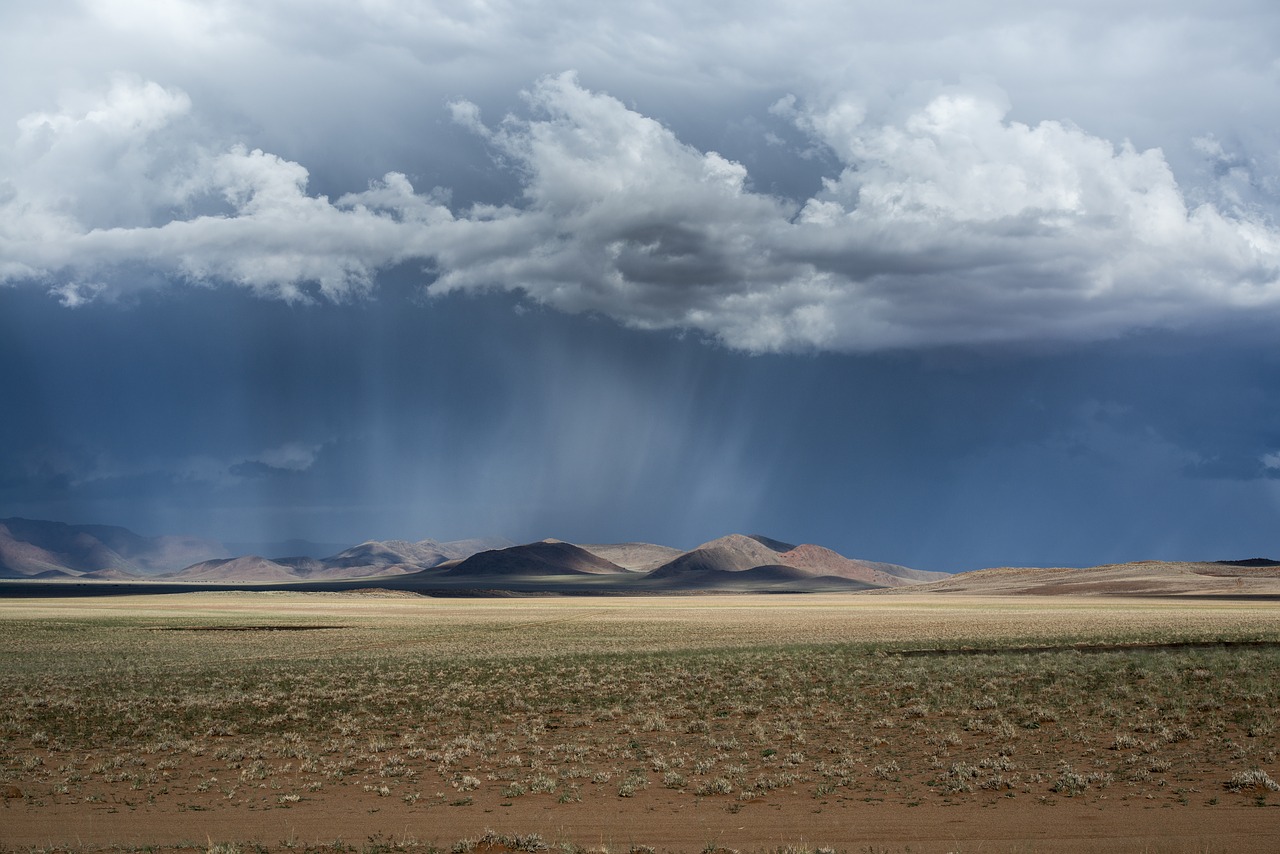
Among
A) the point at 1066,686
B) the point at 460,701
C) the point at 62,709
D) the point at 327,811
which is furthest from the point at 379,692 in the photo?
the point at 1066,686

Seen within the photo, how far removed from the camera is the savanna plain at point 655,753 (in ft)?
54.6

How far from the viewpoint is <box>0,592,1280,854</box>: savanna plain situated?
54.6ft

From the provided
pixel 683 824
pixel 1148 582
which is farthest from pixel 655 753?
pixel 1148 582

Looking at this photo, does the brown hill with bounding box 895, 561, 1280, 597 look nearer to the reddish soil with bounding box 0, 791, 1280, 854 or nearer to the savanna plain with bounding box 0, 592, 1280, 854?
the savanna plain with bounding box 0, 592, 1280, 854

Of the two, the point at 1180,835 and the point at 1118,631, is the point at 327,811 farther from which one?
the point at 1118,631

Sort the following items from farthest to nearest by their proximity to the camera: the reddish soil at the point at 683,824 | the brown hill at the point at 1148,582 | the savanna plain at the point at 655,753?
the brown hill at the point at 1148,582
the savanna plain at the point at 655,753
the reddish soil at the point at 683,824

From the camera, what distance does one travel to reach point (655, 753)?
22750mm

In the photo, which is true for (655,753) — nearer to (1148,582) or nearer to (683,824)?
(683,824)

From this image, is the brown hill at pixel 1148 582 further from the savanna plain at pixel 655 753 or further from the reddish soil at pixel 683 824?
the reddish soil at pixel 683 824

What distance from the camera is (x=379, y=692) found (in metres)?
32.7

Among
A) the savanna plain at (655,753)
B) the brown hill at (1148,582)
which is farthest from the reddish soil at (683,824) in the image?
the brown hill at (1148,582)

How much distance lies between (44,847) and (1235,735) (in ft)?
74.3

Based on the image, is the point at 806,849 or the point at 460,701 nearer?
the point at 806,849

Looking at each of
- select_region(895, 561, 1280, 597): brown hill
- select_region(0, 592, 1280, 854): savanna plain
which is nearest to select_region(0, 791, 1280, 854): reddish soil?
select_region(0, 592, 1280, 854): savanna plain
